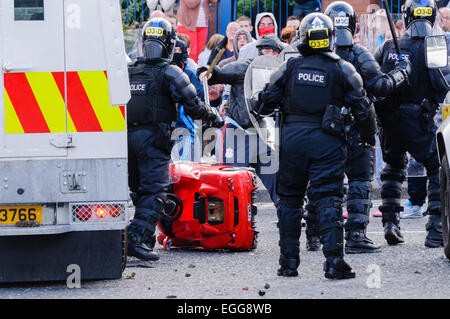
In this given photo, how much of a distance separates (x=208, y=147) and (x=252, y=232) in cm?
498

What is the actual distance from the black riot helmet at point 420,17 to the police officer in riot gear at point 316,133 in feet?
6.32

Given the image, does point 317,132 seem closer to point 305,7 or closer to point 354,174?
point 354,174

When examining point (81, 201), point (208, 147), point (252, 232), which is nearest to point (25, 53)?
point (81, 201)

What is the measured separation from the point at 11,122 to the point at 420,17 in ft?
13.1

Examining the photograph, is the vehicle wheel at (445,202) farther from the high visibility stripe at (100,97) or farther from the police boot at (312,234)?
the high visibility stripe at (100,97)

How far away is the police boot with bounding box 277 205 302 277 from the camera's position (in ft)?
24.9

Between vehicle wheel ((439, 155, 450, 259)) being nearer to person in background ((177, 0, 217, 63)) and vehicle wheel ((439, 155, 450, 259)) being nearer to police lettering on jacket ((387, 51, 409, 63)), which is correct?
police lettering on jacket ((387, 51, 409, 63))

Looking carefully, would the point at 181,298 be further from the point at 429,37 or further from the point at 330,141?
the point at 429,37

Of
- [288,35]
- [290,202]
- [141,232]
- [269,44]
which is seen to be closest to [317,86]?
[290,202]

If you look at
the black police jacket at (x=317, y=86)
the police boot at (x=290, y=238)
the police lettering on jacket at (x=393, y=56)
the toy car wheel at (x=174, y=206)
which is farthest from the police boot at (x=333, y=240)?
the police lettering on jacket at (x=393, y=56)

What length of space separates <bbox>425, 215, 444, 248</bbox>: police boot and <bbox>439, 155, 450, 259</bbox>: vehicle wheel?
0.57m

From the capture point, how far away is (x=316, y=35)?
296 inches

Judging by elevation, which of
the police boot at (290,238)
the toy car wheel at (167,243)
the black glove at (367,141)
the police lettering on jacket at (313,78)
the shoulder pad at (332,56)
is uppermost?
the shoulder pad at (332,56)

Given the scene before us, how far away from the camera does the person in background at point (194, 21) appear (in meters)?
15.3
